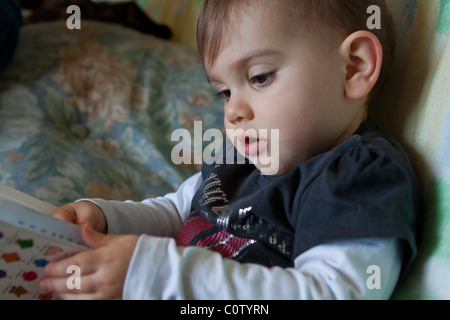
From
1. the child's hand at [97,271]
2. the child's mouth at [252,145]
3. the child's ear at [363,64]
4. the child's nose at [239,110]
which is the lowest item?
the child's hand at [97,271]

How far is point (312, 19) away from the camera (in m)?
0.60

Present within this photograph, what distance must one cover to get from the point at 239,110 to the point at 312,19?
16cm

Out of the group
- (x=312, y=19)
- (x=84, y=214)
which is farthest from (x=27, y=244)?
(x=312, y=19)

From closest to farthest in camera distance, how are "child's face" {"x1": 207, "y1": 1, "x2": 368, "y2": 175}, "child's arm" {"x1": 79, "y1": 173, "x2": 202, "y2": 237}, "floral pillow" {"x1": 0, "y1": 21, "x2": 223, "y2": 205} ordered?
"child's face" {"x1": 207, "y1": 1, "x2": 368, "y2": 175} → "child's arm" {"x1": 79, "y1": 173, "x2": 202, "y2": 237} → "floral pillow" {"x1": 0, "y1": 21, "x2": 223, "y2": 205}

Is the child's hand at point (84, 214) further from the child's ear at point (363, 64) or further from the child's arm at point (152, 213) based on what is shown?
the child's ear at point (363, 64)

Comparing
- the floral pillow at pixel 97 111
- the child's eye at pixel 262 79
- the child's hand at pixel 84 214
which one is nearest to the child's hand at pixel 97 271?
the child's hand at pixel 84 214

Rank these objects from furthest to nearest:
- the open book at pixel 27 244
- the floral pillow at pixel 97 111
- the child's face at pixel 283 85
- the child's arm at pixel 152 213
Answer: the floral pillow at pixel 97 111 → the child's arm at pixel 152 213 → the child's face at pixel 283 85 → the open book at pixel 27 244

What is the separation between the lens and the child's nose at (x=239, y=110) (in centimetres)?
61

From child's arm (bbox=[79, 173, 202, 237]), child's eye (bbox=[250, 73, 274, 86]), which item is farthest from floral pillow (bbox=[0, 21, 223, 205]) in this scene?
child's eye (bbox=[250, 73, 274, 86])

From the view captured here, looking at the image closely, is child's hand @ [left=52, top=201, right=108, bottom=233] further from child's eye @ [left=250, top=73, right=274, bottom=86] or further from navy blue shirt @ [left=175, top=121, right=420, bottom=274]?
child's eye @ [left=250, top=73, right=274, bottom=86]

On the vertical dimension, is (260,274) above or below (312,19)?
below

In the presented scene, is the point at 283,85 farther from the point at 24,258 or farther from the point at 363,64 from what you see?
the point at 24,258

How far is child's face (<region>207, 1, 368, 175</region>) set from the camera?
0.59 meters

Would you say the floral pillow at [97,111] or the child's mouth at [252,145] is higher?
the child's mouth at [252,145]
